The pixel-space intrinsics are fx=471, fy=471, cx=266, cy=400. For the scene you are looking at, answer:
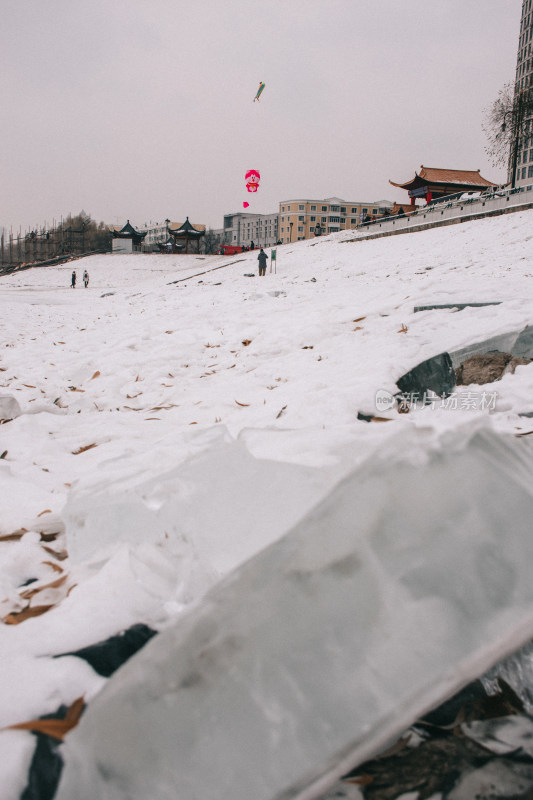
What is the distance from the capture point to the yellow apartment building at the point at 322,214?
8794 centimetres

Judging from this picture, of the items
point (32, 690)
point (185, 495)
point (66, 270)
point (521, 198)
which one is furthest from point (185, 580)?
point (66, 270)

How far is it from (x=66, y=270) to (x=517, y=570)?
120 ft

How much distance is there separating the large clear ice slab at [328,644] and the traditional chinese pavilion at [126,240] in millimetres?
45650

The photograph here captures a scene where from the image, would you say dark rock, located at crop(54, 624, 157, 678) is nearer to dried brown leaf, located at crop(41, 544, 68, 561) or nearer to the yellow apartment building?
dried brown leaf, located at crop(41, 544, 68, 561)

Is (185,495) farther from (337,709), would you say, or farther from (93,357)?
(93,357)

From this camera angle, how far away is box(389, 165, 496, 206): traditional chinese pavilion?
3851 centimetres

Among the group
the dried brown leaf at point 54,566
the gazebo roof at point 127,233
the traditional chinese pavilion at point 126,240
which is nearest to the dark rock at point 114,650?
the dried brown leaf at point 54,566

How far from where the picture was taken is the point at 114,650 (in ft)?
3.39

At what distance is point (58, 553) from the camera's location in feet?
5.03

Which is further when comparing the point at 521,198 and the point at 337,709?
the point at 521,198

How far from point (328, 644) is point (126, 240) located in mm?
47190

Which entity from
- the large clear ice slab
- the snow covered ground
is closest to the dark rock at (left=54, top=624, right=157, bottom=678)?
the snow covered ground

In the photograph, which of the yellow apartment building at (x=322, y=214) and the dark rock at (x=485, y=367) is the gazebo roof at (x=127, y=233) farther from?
the yellow apartment building at (x=322, y=214)

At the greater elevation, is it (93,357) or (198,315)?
(198,315)
